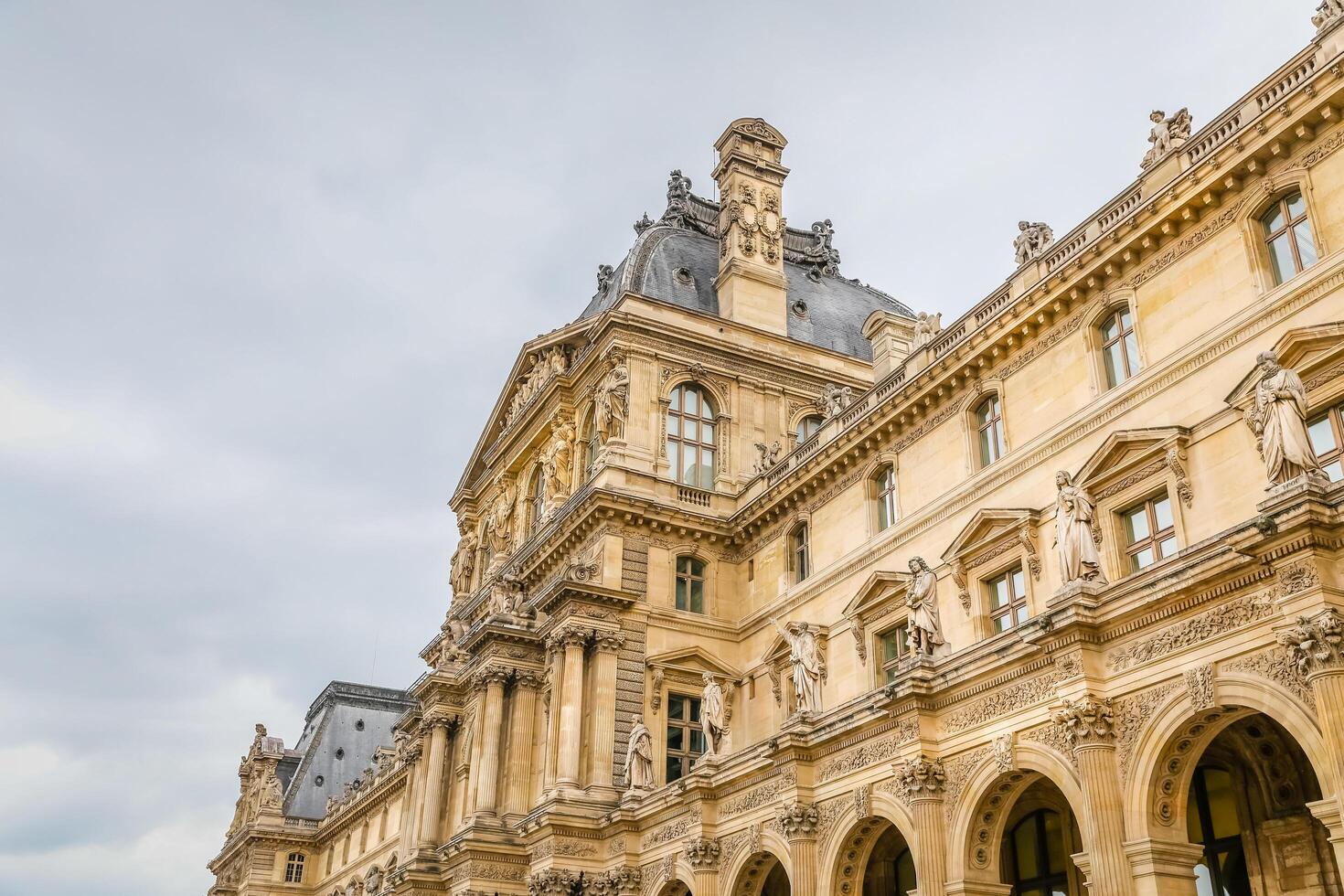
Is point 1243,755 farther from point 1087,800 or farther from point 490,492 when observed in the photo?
point 490,492

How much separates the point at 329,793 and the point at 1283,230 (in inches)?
2855

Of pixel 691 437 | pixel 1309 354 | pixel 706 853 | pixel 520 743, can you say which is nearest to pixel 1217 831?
pixel 1309 354

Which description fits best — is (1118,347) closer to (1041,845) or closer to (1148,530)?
(1148,530)

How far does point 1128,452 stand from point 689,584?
54.0 feet

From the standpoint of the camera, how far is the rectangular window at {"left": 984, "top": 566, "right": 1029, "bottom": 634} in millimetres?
26375

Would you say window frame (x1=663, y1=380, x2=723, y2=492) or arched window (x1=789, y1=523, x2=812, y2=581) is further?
window frame (x1=663, y1=380, x2=723, y2=492)

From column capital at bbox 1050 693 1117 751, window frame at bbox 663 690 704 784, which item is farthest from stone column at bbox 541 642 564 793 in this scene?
column capital at bbox 1050 693 1117 751

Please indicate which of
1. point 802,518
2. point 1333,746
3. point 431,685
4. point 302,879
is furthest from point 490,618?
point 302,879

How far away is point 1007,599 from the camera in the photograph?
2695 cm

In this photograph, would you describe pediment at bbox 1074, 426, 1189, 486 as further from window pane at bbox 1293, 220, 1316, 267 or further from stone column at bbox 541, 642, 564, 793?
stone column at bbox 541, 642, 564, 793

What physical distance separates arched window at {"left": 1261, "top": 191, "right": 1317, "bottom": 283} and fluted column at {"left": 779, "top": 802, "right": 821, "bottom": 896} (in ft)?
43.0

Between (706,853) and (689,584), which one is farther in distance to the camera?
(689,584)

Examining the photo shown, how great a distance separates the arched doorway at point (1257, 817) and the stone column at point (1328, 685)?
8.87 ft

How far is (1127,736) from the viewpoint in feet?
59.6
